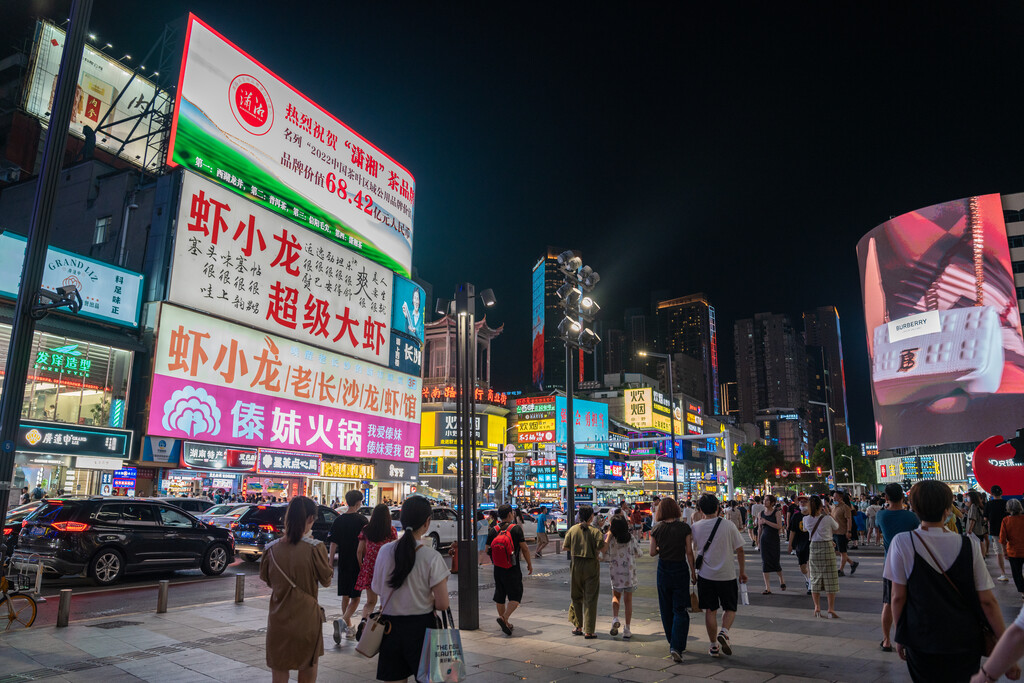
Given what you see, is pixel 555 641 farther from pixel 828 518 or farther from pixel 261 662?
pixel 828 518

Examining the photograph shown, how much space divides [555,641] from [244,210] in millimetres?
24140

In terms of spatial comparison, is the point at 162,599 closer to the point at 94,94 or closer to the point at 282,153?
the point at 282,153

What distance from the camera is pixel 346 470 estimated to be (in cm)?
3322

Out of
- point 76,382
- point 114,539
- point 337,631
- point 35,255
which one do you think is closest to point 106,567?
point 114,539

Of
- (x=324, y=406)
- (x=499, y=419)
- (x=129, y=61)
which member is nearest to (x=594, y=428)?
(x=499, y=419)

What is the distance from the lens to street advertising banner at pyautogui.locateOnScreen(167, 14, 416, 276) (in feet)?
86.1

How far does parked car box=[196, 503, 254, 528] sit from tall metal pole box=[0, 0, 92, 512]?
1134 centimetres

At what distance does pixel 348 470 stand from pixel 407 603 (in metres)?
30.2

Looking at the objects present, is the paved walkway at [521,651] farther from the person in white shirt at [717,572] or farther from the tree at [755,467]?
the tree at [755,467]

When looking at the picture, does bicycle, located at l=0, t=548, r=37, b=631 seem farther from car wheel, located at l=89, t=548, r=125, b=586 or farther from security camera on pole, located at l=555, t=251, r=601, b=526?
security camera on pole, located at l=555, t=251, r=601, b=526

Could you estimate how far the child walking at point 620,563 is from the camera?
895 cm

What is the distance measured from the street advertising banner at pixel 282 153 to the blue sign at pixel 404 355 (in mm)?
4004

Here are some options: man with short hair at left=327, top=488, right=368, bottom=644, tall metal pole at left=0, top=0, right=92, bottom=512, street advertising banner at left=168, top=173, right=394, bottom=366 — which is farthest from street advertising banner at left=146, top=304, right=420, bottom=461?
man with short hair at left=327, top=488, right=368, bottom=644

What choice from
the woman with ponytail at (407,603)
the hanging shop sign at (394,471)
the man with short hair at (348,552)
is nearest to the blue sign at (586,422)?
the hanging shop sign at (394,471)
